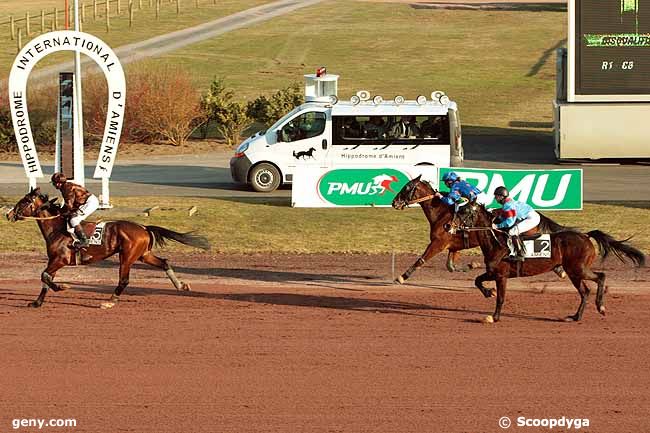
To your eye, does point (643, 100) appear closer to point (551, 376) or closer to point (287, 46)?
point (551, 376)

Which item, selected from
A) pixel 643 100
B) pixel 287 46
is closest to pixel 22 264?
pixel 643 100

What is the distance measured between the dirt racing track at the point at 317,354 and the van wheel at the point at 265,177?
8.99 metres

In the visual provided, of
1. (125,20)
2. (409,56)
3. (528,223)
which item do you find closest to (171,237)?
(528,223)

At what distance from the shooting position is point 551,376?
12.7m

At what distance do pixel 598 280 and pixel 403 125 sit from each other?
1263cm

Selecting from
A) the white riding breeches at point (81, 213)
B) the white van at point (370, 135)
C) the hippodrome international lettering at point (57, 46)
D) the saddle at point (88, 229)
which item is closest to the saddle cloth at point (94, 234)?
the saddle at point (88, 229)

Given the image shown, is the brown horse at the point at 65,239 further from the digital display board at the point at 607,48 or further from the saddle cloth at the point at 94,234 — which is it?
the digital display board at the point at 607,48

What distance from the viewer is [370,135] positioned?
2727 centimetres

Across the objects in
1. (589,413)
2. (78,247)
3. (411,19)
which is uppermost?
(411,19)

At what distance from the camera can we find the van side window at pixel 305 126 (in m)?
27.2

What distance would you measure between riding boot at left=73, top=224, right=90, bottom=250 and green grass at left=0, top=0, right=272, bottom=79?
35.5 metres

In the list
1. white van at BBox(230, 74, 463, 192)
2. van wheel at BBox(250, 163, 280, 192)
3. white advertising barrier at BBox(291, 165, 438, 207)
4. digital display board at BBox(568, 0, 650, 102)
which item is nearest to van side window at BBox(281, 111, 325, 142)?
white van at BBox(230, 74, 463, 192)

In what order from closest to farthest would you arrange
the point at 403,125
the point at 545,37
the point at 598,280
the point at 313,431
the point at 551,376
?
1. the point at 313,431
2. the point at 551,376
3. the point at 598,280
4. the point at 403,125
5. the point at 545,37

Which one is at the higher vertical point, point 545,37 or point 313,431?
point 545,37
